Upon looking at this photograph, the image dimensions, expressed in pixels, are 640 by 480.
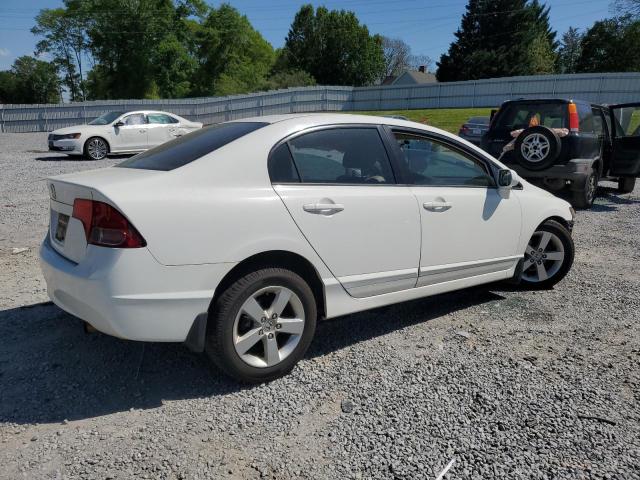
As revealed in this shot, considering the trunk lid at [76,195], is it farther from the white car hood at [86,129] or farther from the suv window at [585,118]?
the white car hood at [86,129]

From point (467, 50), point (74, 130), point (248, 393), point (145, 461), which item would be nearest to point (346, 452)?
point (248, 393)

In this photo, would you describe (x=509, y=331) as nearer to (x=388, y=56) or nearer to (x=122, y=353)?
(x=122, y=353)

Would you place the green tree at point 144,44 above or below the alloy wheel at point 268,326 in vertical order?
above

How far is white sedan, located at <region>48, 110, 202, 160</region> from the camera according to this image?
15023 mm

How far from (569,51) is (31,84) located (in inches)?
3073

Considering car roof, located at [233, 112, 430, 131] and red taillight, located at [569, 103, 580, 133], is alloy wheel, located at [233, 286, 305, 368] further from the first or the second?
red taillight, located at [569, 103, 580, 133]

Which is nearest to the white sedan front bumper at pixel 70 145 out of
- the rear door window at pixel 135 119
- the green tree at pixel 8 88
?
the rear door window at pixel 135 119

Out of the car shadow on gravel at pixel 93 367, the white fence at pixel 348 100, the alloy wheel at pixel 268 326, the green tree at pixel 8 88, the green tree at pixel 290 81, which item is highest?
the green tree at pixel 8 88

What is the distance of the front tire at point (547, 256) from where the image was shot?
472 centimetres

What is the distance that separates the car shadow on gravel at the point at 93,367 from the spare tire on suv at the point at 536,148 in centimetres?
427

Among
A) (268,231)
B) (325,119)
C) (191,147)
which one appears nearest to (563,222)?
(325,119)

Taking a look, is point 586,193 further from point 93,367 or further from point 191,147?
point 93,367

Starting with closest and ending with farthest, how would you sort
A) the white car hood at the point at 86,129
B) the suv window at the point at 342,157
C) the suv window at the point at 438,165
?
the suv window at the point at 342,157 → the suv window at the point at 438,165 → the white car hood at the point at 86,129

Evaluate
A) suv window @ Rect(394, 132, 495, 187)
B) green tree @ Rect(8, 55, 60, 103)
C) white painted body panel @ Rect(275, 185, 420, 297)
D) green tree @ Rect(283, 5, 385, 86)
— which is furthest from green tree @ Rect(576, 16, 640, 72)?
green tree @ Rect(8, 55, 60, 103)
